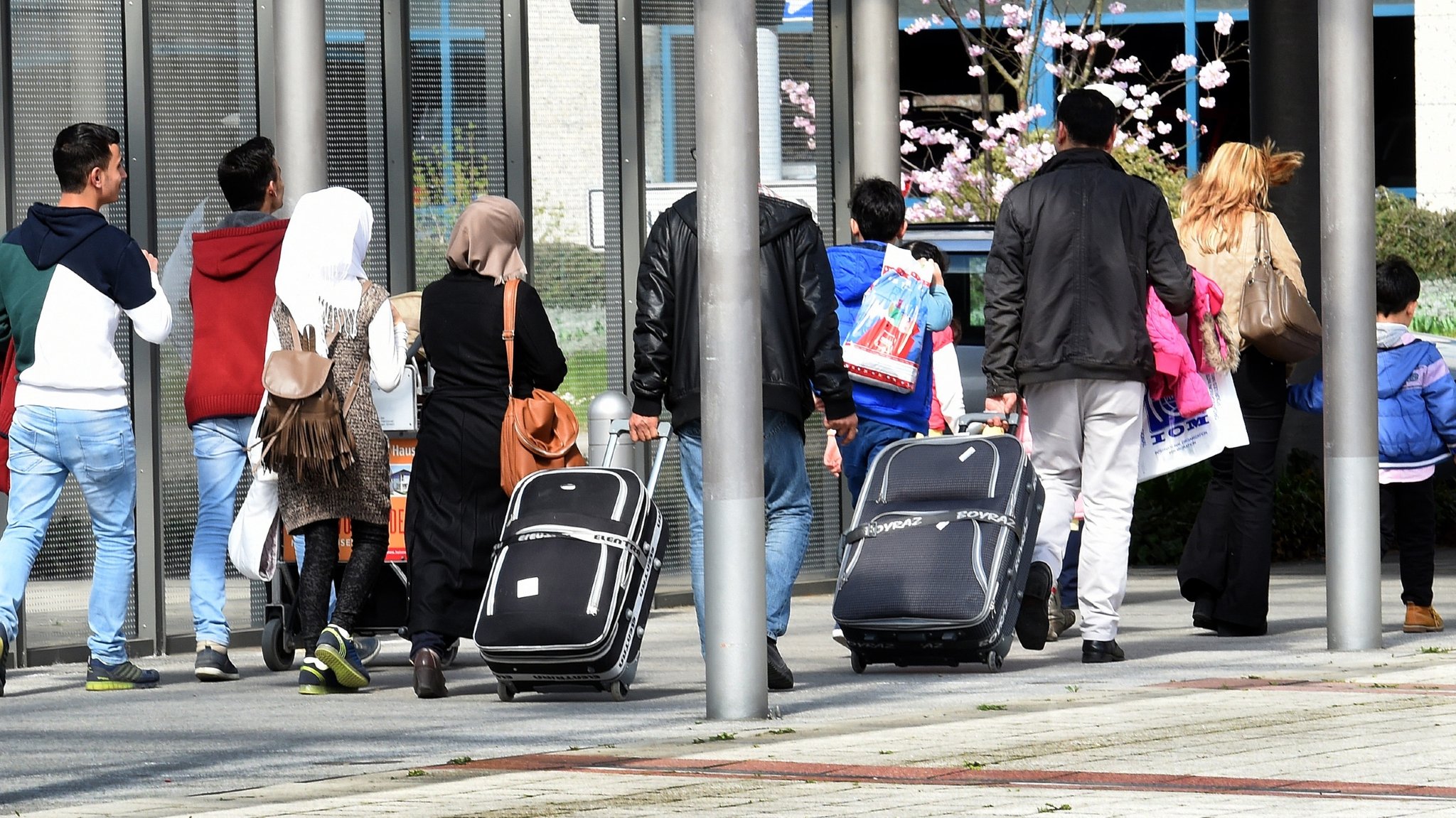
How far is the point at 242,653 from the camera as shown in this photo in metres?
10.2

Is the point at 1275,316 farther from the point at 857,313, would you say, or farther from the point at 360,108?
the point at 360,108

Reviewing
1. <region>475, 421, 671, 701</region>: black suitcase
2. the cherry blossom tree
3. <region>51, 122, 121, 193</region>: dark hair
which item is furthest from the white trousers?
the cherry blossom tree

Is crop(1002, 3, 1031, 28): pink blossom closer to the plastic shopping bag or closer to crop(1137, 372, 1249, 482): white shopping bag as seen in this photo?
crop(1137, 372, 1249, 482): white shopping bag

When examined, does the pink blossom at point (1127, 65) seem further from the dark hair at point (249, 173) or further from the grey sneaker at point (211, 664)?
the grey sneaker at point (211, 664)

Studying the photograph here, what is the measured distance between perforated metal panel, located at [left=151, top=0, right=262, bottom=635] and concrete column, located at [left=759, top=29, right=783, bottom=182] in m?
2.89

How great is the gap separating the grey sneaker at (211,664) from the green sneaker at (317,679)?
628 mm

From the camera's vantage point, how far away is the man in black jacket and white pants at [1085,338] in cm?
867

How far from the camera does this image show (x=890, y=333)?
29.7ft

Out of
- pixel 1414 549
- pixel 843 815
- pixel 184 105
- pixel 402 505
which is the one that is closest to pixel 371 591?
→ pixel 402 505

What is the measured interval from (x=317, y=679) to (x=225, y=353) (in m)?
1.36

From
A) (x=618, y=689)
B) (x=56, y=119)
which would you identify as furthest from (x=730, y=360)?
(x=56, y=119)

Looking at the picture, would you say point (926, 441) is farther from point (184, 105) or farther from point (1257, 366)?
point (184, 105)

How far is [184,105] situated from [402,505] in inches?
83.4

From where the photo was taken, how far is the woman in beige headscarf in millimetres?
8227
